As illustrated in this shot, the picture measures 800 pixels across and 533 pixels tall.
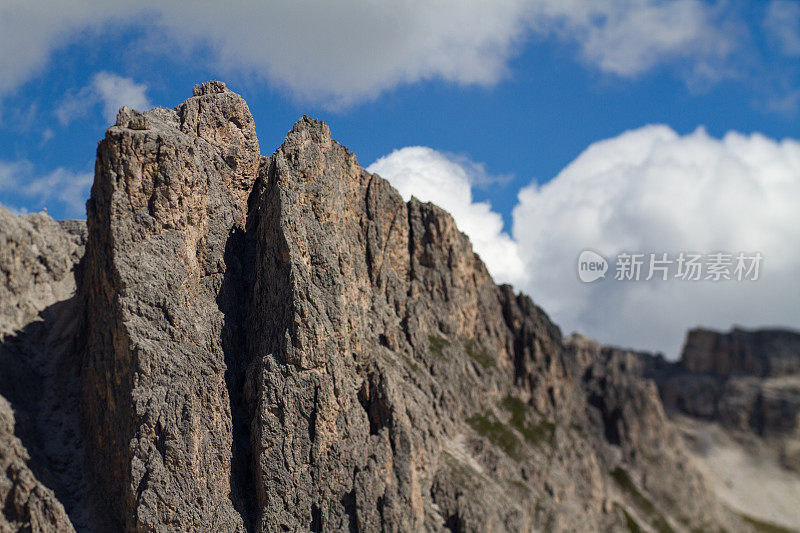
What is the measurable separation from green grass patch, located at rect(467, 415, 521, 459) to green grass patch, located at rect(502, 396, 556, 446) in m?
8.27

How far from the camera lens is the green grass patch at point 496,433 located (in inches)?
6373

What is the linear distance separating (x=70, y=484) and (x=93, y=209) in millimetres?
41473

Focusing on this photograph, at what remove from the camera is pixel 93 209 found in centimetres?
11306

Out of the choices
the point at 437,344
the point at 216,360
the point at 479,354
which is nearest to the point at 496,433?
the point at 479,354

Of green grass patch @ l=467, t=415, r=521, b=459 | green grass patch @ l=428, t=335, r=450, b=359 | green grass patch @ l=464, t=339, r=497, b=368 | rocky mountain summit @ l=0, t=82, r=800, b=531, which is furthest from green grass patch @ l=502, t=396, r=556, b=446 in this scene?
rocky mountain summit @ l=0, t=82, r=800, b=531

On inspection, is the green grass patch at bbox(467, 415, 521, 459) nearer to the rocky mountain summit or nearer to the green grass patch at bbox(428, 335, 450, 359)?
the green grass patch at bbox(428, 335, 450, 359)

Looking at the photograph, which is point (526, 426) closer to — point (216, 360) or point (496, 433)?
point (496, 433)

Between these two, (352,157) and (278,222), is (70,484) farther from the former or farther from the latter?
(352,157)

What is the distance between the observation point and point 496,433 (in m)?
166

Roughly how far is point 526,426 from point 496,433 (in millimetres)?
19312

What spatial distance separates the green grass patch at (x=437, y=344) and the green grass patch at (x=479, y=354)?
12744 millimetres

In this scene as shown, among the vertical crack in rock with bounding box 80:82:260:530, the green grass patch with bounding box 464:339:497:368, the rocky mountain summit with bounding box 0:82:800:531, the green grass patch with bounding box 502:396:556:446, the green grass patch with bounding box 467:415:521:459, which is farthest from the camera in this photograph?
the green grass patch with bounding box 502:396:556:446

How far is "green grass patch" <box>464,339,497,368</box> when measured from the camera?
580ft

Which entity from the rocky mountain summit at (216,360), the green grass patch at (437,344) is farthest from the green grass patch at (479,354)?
the rocky mountain summit at (216,360)
